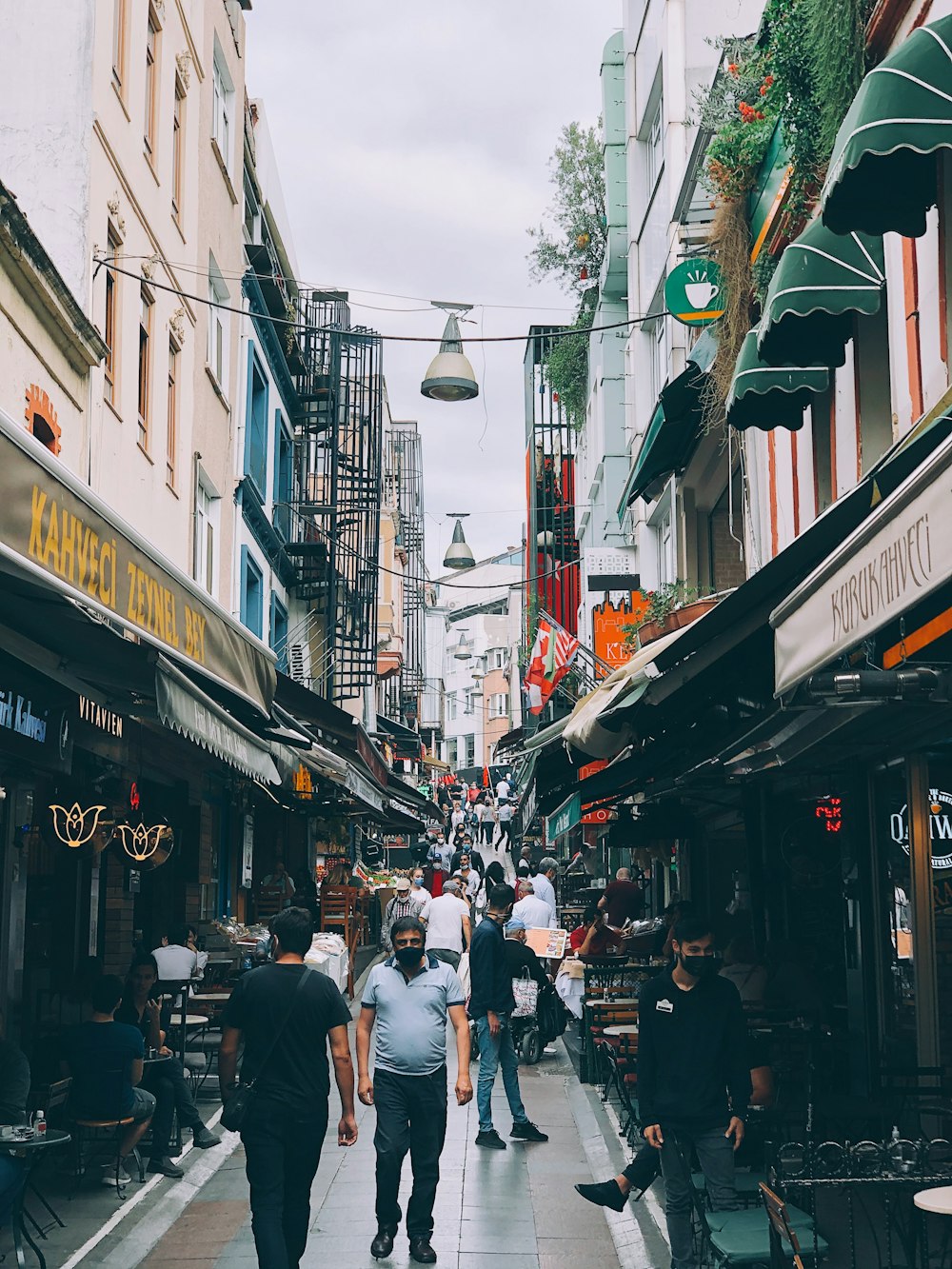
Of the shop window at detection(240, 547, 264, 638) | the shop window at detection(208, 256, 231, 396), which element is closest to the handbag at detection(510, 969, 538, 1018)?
the shop window at detection(208, 256, 231, 396)

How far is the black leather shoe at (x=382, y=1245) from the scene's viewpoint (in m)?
8.12

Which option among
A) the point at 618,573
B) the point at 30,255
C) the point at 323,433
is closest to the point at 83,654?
→ the point at 30,255

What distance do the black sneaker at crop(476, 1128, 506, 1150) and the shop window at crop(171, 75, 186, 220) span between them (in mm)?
11822

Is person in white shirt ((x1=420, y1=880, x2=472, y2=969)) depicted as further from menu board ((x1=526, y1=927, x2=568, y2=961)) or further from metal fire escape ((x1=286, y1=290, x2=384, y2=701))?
metal fire escape ((x1=286, y1=290, x2=384, y2=701))

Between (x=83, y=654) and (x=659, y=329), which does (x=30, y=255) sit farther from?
(x=659, y=329)

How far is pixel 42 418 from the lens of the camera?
40.6ft

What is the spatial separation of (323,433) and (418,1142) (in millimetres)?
26915

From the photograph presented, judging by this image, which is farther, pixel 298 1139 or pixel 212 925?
pixel 212 925

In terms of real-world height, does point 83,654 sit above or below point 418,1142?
above

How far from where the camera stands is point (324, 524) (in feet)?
101

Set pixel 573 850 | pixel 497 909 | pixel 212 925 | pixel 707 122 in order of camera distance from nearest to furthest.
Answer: pixel 497 909
pixel 707 122
pixel 212 925
pixel 573 850

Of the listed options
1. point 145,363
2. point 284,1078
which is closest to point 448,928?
point 145,363

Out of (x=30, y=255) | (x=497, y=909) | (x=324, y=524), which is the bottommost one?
(x=497, y=909)

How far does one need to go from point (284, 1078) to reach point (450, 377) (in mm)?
9361
